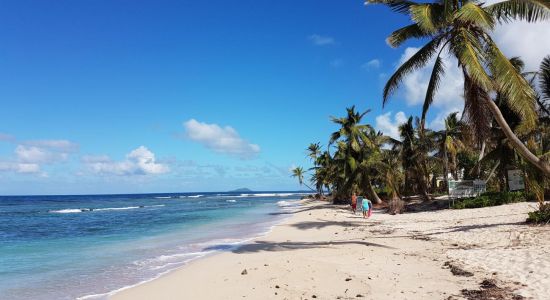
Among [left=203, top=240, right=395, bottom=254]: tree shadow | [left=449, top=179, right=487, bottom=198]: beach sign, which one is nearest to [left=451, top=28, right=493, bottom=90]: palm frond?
[left=203, top=240, right=395, bottom=254]: tree shadow

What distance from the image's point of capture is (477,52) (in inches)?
450

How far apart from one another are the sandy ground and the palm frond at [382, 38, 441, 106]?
5.10m

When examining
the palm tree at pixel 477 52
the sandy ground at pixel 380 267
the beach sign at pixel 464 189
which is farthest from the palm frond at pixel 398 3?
the beach sign at pixel 464 189

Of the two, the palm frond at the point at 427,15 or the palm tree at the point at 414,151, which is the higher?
the palm frond at the point at 427,15

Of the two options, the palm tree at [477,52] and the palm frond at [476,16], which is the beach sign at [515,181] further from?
the palm frond at [476,16]

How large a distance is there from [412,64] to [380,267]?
23.6ft

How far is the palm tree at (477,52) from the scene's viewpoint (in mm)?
10695

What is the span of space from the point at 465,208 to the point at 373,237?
9.03 m

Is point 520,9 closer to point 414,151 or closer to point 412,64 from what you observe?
point 412,64

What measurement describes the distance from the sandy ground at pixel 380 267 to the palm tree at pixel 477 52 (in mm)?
3295

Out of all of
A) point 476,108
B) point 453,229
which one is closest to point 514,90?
point 476,108

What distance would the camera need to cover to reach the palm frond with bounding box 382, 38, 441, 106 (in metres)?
13.1

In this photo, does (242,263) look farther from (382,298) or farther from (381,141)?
(381,141)

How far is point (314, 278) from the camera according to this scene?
8.68 meters
